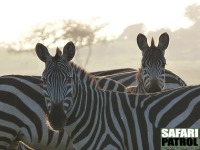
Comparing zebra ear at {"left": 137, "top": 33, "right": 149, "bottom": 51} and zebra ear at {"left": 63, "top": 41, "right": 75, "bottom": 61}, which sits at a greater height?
zebra ear at {"left": 137, "top": 33, "right": 149, "bottom": 51}

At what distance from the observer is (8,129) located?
1436cm

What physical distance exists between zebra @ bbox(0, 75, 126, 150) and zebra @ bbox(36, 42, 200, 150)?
291 centimetres

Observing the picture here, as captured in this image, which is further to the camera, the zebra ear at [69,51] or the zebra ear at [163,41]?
the zebra ear at [163,41]

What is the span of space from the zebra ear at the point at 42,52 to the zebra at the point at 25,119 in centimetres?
284

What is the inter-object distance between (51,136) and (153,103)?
12.0 ft

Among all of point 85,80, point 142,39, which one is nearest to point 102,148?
point 85,80

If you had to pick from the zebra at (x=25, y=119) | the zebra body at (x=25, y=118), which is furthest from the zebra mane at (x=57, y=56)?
the zebra body at (x=25, y=118)

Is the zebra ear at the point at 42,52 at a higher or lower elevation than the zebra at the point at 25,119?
higher

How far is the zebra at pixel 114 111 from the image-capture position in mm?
11117

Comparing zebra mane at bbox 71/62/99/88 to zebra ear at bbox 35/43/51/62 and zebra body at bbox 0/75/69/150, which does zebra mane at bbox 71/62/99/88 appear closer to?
zebra ear at bbox 35/43/51/62

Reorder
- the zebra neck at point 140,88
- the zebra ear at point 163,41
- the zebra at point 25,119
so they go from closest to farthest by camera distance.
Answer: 1. the zebra at point 25,119
2. the zebra neck at point 140,88
3. the zebra ear at point 163,41

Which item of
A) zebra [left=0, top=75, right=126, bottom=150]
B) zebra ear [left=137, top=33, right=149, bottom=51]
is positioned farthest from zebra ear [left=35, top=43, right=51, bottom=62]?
zebra ear [left=137, top=33, right=149, bottom=51]

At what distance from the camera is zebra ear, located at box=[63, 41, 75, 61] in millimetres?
11211

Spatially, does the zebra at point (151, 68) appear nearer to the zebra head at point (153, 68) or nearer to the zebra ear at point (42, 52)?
the zebra head at point (153, 68)
